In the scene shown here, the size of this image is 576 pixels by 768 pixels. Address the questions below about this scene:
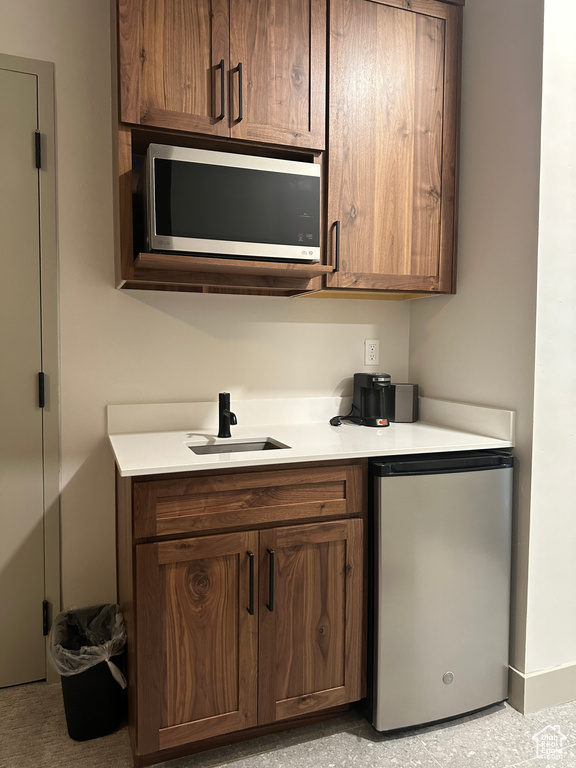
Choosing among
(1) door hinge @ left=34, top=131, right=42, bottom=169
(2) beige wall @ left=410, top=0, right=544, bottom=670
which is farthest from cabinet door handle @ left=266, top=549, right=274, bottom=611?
(1) door hinge @ left=34, top=131, right=42, bottom=169

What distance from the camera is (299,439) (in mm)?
1938

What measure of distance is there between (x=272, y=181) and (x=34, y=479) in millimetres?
1313

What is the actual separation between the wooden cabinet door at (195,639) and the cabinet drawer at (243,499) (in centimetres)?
5

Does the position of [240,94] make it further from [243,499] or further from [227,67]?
[243,499]

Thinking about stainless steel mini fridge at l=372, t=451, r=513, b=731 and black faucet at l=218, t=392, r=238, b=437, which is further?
black faucet at l=218, t=392, r=238, b=437

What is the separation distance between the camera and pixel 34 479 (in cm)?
199

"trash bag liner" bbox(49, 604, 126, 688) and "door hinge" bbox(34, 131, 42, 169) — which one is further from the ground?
"door hinge" bbox(34, 131, 42, 169)

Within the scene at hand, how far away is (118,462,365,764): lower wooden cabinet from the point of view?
4.97ft

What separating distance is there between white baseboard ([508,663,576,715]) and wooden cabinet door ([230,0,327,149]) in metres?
1.94

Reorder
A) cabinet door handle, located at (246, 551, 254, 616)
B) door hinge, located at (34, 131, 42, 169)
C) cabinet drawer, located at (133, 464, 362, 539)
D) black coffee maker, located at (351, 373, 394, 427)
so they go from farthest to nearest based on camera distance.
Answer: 1. black coffee maker, located at (351, 373, 394, 427)
2. door hinge, located at (34, 131, 42, 169)
3. cabinet door handle, located at (246, 551, 254, 616)
4. cabinet drawer, located at (133, 464, 362, 539)

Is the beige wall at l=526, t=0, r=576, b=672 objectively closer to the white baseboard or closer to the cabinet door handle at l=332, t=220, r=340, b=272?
the white baseboard


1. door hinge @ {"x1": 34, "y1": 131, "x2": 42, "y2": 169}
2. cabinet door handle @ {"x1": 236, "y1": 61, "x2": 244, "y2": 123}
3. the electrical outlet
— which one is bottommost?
the electrical outlet

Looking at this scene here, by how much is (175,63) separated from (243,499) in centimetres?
134

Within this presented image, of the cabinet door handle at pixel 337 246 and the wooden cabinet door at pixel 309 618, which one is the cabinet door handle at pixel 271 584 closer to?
the wooden cabinet door at pixel 309 618
